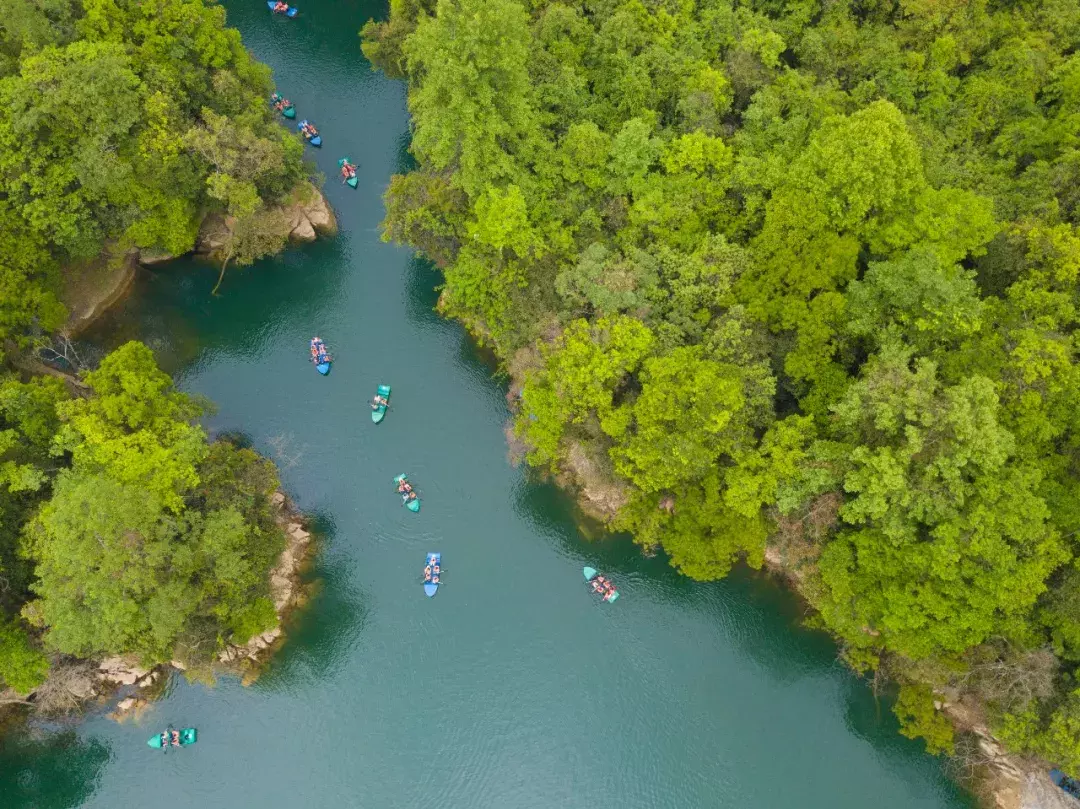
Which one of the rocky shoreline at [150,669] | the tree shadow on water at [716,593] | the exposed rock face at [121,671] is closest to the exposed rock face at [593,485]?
the tree shadow on water at [716,593]

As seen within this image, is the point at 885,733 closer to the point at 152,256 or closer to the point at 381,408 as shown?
the point at 381,408

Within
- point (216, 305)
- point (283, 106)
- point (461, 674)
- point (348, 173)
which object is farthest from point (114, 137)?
point (461, 674)

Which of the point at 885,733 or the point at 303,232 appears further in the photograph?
the point at 303,232

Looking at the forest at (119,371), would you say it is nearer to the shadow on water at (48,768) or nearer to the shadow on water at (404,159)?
the shadow on water at (48,768)

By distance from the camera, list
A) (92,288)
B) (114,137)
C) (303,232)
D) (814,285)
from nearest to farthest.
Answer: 1. (814,285)
2. (114,137)
3. (92,288)
4. (303,232)

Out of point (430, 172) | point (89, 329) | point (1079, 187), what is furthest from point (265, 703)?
point (1079, 187)

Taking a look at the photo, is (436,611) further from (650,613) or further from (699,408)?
(699,408)
